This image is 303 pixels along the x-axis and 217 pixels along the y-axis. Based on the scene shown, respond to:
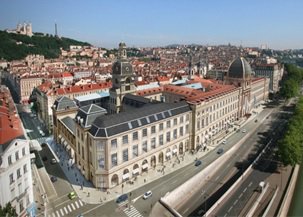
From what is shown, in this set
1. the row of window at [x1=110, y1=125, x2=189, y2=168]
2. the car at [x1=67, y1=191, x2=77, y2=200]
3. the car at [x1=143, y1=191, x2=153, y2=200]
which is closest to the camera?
the car at [x1=143, y1=191, x2=153, y2=200]

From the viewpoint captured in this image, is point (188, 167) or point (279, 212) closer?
point (279, 212)

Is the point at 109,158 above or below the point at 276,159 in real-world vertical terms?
above

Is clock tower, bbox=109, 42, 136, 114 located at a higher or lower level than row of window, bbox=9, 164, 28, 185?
higher

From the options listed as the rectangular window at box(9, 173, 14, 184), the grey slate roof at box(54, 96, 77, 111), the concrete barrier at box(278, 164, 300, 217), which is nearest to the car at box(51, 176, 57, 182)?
the rectangular window at box(9, 173, 14, 184)

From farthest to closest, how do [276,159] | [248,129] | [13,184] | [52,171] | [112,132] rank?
[248,129] → [276,159] → [52,171] → [112,132] → [13,184]

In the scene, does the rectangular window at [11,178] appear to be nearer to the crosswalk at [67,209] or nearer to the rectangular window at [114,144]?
the crosswalk at [67,209]

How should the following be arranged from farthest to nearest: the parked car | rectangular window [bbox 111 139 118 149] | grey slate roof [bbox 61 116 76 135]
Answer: grey slate roof [bbox 61 116 76 135], rectangular window [bbox 111 139 118 149], the parked car

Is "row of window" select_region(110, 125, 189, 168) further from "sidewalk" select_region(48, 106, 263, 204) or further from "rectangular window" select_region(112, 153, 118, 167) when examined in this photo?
"sidewalk" select_region(48, 106, 263, 204)

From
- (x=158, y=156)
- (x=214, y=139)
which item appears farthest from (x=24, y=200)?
(x=214, y=139)

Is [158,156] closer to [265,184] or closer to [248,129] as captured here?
[265,184]
